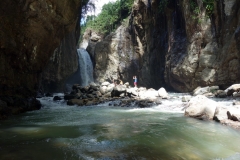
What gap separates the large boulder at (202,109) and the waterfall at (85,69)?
23.9 m

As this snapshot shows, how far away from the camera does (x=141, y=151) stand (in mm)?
3348

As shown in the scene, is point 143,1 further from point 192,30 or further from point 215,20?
point 215,20

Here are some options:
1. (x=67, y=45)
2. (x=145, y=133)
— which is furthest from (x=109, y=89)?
(x=145, y=133)

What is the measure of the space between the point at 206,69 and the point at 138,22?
12771mm

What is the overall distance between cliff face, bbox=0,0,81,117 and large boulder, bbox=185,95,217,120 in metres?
7.03

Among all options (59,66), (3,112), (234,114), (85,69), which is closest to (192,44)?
(234,114)

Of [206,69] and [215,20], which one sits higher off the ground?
[215,20]

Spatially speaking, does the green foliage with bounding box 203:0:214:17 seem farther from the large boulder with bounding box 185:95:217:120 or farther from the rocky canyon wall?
the large boulder with bounding box 185:95:217:120

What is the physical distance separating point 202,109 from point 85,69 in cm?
2511

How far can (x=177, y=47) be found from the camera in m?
17.8

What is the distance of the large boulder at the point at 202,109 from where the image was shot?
6434 mm

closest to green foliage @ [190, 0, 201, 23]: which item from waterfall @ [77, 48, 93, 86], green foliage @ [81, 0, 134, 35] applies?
green foliage @ [81, 0, 134, 35]

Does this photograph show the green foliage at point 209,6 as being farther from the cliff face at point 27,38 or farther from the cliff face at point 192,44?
the cliff face at point 27,38

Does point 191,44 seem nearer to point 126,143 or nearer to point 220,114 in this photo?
point 220,114
